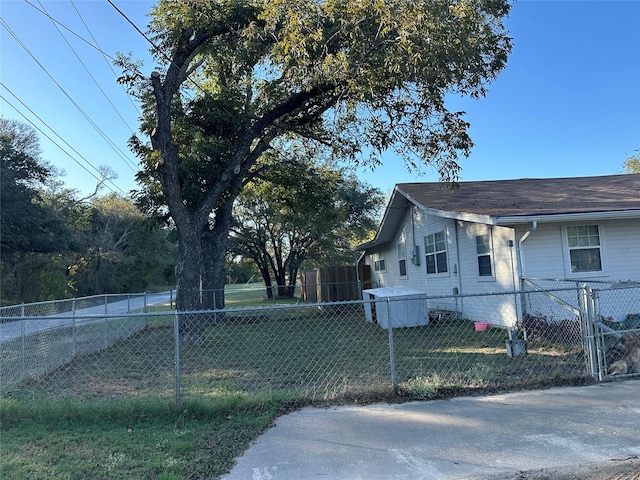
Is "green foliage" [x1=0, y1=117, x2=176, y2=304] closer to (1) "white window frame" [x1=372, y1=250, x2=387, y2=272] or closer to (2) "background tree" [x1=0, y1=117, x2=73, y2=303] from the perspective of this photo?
(2) "background tree" [x1=0, y1=117, x2=73, y2=303]

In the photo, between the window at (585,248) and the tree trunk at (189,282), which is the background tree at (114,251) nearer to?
the tree trunk at (189,282)

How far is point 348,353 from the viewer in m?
8.75

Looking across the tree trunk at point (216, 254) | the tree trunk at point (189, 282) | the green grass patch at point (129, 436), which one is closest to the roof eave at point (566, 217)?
the green grass patch at point (129, 436)

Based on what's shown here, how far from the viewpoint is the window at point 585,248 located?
398 inches

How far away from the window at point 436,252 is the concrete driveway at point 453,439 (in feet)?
24.9

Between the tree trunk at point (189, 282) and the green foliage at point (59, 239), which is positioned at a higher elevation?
the green foliage at point (59, 239)

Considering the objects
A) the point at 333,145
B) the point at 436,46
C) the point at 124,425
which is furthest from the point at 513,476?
the point at 333,145

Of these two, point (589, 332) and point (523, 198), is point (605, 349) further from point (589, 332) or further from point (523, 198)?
point (523, 198)

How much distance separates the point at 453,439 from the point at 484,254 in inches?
291

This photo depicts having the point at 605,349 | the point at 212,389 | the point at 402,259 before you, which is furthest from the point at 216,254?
the point at 605,349

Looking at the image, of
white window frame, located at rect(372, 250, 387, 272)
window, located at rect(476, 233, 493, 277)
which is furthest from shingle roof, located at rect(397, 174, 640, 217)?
white window frame, located at rect(372, 250, 387, 272)

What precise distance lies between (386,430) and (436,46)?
21.6 feet

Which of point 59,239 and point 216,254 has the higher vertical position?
point 59,239

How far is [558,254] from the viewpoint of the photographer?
9984mm
